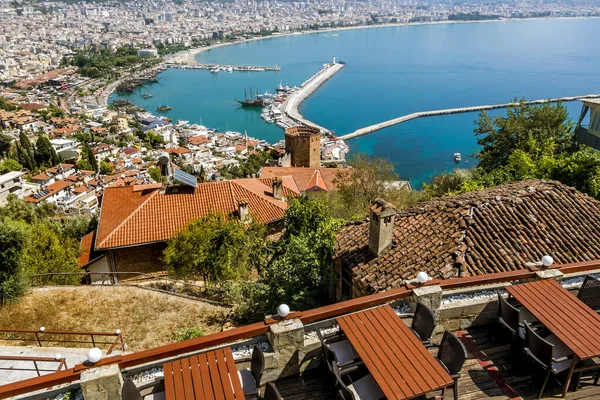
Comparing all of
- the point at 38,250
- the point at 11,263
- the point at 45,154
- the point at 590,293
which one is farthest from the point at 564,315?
the point at 45,154

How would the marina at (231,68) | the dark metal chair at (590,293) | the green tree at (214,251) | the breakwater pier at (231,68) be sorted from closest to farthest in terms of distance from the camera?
1. the dark metal chair at (590,293)
2. the green tree at (214,251)
3. the marina at (231,68)
4. the breakwater pier at (231,68)

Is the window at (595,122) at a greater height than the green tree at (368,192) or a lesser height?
greater

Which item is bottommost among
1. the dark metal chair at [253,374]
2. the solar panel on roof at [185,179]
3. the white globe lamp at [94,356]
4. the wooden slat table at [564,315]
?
the solar panel on roof at [185,179]

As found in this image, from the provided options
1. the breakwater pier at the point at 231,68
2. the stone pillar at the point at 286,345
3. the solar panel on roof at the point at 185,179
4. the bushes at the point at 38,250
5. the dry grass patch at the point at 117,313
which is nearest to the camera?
the stone pillar at the point at 286,345

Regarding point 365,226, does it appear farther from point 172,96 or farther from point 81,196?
point 172,96

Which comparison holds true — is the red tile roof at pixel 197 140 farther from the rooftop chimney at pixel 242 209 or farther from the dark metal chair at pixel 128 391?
the dark metal chair at pixel 128 391

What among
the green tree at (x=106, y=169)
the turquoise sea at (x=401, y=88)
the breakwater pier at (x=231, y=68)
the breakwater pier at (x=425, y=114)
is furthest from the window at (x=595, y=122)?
the breakwater pier at (x=231, y=68)

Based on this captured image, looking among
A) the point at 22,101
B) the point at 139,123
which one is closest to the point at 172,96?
the point at 139,123
